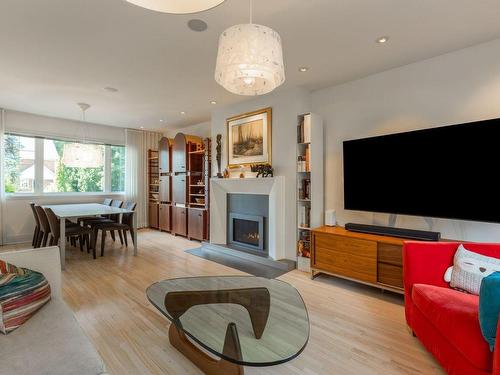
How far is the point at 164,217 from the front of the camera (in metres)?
6.30

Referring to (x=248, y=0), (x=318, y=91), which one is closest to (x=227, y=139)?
(x=318, y=91)

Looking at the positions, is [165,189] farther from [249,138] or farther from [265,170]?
[265,170]

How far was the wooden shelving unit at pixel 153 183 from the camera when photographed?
6707mm

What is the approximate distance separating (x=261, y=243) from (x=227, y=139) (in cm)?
193

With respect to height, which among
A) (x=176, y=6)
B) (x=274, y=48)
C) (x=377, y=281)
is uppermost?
(x=274, y=48)

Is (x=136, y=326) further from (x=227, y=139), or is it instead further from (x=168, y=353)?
(x=227, y=139)

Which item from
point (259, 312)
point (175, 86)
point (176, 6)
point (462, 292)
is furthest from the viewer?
point (175, 86)

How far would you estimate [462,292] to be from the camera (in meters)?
1.81

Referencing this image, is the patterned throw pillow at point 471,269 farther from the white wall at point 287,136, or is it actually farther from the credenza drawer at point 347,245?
the white wall at point 287,136

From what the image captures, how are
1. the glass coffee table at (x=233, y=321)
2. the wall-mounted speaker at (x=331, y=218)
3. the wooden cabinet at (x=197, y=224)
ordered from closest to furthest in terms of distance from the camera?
1. the glass coffee table at (x=233, y=321)
2. the wall-mounted speaker at (x=331, y=218)
3. the wooden cabinet at (x=197, y=224)

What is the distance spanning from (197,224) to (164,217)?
1395mm

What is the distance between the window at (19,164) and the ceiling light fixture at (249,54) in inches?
225

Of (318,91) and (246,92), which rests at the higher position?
(318,91)

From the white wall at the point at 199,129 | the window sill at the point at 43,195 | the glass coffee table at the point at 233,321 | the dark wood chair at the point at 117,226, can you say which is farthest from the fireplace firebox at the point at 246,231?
the window sill at the point at 43,195
